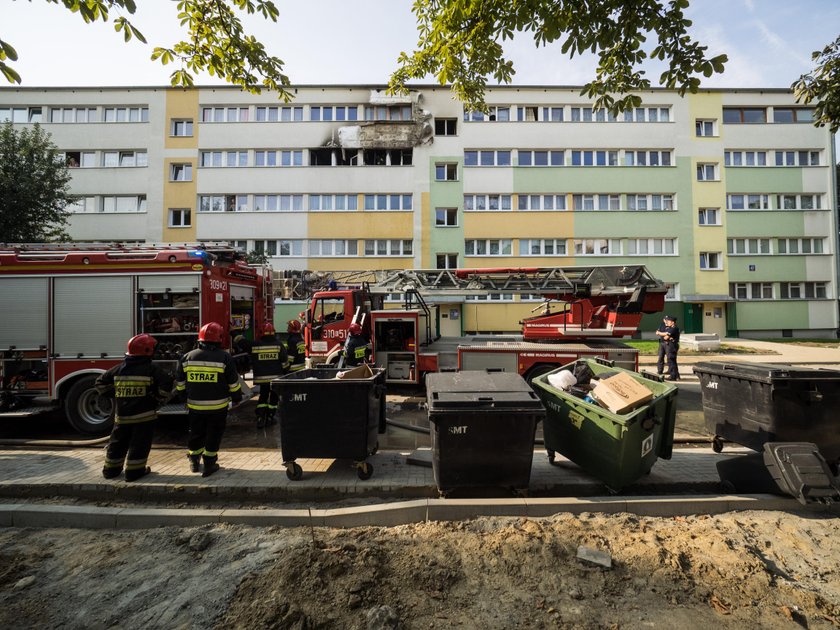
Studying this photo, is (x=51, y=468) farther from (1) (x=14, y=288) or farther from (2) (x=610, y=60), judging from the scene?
(2) (x=610, y=60)

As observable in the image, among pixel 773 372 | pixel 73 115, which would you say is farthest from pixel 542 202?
pixel 73 115

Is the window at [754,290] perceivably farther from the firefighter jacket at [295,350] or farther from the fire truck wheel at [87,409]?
the fire truck wheel at [87,409]

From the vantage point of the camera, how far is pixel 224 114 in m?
24.1

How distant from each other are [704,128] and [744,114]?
311cm

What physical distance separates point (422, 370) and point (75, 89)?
3008cm

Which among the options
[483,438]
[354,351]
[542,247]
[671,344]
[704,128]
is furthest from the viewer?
[704,128]

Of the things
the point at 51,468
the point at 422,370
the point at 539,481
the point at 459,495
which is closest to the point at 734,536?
the point at 539,481

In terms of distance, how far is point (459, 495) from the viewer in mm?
4070

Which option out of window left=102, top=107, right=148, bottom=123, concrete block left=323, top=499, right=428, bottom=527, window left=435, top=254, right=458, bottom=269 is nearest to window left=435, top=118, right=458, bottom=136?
window left=435, top=254, right=458, bottom=269

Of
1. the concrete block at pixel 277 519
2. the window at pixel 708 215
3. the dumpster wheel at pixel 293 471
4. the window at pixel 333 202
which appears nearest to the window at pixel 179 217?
the window at pixel 333 202

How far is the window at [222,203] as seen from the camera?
23.8m

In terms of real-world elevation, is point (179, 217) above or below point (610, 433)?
above

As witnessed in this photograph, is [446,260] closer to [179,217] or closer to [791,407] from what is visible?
[179,217]

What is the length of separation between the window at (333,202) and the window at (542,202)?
1025 cm
